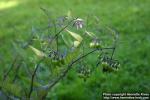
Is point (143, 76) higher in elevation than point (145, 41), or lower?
lower

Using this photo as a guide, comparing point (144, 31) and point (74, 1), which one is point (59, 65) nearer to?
point (144, 31)

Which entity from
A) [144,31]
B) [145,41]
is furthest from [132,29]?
[145,41]

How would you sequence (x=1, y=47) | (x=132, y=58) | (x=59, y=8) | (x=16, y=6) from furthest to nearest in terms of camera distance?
(x=16, y=6)
(x=59, y=8)
(x=1, y=47)
(x=132, y=58)

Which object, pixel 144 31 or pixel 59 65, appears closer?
pixel 59 65

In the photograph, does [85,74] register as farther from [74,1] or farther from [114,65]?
[74,1]

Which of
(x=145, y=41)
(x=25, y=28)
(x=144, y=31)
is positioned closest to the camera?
(x=145, y=41)

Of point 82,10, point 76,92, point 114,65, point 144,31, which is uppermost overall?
point 82,10
